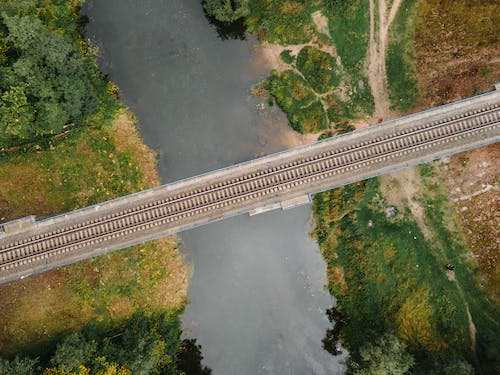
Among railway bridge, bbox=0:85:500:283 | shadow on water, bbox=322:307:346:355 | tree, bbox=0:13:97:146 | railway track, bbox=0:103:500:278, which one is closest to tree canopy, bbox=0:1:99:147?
tree, bbox=0:13:97:146

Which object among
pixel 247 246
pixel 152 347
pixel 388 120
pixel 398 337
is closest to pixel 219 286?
pixel 247 246

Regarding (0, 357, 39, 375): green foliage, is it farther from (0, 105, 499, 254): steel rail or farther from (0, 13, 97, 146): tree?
(0, 13, 97, 146): tree

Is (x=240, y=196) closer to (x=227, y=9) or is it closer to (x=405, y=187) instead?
(x=405, y=187)

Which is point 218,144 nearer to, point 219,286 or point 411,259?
point 219,286

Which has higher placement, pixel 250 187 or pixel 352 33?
pixel 352 33

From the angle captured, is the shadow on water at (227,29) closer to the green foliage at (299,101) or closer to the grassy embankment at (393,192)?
the grassy embankment at (393,192)

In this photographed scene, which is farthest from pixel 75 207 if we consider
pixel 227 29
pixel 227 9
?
pixel 227 9
